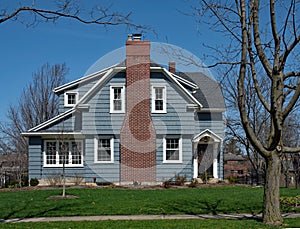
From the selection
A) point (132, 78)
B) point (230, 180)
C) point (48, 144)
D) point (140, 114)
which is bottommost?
point (230, 180)

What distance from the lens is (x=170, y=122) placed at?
25453mm

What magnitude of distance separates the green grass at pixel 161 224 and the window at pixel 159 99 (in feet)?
47.7

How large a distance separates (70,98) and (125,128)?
5.82 metres

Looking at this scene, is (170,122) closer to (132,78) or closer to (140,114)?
(140,114)

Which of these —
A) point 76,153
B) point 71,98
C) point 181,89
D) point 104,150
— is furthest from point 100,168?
point 181,89

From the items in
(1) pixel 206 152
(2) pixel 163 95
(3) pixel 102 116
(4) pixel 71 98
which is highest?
(4) pixel 71 98

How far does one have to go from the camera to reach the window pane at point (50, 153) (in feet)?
85.1

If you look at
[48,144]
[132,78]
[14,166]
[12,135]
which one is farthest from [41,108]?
[132,78]

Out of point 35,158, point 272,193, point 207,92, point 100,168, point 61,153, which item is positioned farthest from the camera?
point 207,92

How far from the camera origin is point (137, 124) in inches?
980

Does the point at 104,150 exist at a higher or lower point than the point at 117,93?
lower

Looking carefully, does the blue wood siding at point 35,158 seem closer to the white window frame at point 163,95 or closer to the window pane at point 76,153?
the window pane at point 76,153

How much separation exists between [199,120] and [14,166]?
1269 cm

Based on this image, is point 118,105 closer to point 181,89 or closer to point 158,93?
point 158,93
